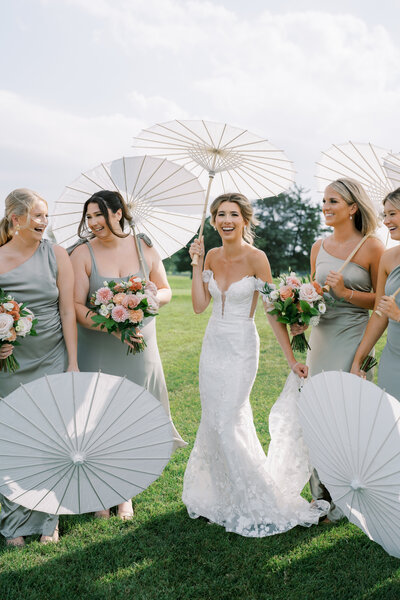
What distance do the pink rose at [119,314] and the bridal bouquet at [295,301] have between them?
1.33 m

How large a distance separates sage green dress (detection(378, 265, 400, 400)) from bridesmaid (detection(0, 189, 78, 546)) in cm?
284

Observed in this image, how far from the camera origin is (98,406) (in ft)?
11.8

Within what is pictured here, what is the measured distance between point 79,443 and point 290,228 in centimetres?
6461

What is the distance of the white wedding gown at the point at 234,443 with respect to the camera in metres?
4.67

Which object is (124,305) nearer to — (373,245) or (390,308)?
(390,308)

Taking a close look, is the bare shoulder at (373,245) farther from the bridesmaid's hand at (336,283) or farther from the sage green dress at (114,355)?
the sage green dress at (114,355)

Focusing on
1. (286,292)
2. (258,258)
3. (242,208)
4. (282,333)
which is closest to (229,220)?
(242,208)

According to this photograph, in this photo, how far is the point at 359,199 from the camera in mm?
4613

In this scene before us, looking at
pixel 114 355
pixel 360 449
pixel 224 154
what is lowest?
pixel 360 449

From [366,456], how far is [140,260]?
289 centimetres

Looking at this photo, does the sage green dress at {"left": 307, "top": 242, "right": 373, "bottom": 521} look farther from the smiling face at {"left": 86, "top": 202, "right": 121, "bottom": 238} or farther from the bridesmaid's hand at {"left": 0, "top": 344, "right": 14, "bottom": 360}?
the bridesmaid's hand at {"left": 0, "top": 344, "right": 14, "bottom": 360}

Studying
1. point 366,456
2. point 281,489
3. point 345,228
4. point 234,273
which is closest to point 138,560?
point 281,489

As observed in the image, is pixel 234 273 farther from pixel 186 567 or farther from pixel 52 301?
pixel 186 567

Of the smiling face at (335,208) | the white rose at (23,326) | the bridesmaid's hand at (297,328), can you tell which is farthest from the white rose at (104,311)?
the smiling face at (335,208)
